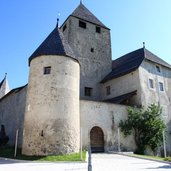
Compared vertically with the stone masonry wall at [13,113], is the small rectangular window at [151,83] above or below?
above

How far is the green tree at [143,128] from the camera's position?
2180cm

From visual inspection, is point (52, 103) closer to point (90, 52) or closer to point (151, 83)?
point (151, 83)

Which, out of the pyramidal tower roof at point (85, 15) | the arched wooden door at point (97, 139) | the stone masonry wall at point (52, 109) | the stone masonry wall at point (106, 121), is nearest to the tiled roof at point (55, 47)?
the stone masonry wall at point (52, 109)

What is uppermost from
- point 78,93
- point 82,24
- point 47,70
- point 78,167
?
point 82,24

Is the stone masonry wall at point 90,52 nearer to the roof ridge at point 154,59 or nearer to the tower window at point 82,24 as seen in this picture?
the tower window at point 82,24

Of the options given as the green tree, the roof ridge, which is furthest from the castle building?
the green tree

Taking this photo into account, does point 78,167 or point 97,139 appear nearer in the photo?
point 78,167

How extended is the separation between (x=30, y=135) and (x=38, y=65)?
5.55 meters

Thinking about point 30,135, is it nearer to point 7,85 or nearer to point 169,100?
point 169,100

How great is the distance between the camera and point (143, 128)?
22.1 m

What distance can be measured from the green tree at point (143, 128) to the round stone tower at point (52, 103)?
22.6 feet

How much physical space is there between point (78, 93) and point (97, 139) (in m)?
5.42

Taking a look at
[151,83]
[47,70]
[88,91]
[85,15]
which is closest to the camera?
[47,70]

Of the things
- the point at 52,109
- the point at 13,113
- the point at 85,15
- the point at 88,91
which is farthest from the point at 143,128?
the point at 85,15
